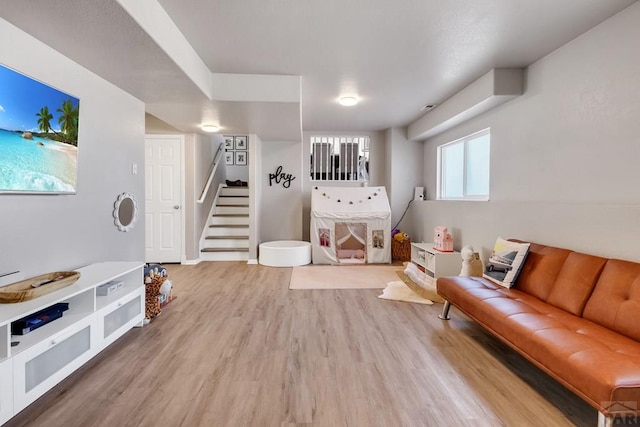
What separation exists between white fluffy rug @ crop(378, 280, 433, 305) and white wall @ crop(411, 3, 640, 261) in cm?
114

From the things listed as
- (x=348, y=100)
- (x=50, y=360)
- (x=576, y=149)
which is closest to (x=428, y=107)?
(x=348, y=100)

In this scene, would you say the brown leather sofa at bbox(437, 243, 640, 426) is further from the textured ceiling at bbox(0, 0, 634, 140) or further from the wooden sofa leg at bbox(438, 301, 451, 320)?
the textured ceiling at bbox(0, 0, 634, 140)

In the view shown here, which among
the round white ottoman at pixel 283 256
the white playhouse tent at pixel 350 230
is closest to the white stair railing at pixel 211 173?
the round white ottoman at pixel 283 256

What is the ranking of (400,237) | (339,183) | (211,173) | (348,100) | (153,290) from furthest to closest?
(339,183), (211,173), (400,237), (348,100), (153,290)

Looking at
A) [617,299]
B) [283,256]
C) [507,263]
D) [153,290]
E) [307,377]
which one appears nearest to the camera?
[617,299]

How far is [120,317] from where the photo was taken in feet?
8.06

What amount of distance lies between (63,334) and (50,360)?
14cm

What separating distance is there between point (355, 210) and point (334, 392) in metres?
3.85

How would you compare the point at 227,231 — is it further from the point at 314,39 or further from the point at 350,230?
the point at 314,39

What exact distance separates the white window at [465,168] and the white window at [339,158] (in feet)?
5.62

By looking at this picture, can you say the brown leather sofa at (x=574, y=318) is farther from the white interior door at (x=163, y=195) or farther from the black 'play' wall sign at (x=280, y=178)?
the white interior door at (x=163, y=195)

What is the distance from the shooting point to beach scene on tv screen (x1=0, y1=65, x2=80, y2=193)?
70.0 inches

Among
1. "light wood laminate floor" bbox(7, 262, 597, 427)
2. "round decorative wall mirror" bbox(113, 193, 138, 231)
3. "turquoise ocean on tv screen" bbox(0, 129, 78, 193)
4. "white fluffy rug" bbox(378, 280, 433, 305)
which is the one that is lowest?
"light wood laminate floor" bbox(7, 262, 597, 427)

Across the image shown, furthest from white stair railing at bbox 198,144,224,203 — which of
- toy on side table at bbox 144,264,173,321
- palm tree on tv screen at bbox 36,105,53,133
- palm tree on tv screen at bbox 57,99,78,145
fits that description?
palm tree on tv screen at bbox 36,105,53,133
